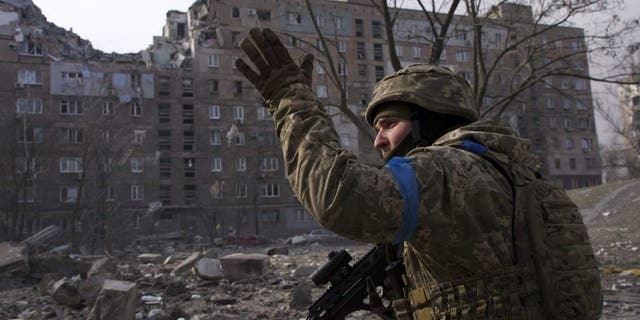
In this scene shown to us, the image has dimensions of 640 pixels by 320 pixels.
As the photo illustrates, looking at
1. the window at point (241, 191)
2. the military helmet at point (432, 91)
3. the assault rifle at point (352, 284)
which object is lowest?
the assault rifle at point (352, 284)

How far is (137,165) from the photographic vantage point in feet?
122

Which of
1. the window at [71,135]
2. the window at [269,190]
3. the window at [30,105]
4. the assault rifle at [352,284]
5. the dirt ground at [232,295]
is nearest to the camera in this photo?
the assault rifle at [352,284]

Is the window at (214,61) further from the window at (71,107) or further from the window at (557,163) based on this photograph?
the window at (557,163)

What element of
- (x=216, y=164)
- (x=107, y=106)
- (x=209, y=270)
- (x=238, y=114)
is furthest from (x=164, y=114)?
(x=209, y=270)

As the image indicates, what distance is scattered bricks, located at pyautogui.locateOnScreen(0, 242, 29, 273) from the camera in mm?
10641

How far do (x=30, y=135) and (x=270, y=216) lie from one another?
708 inches

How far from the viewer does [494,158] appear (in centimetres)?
162

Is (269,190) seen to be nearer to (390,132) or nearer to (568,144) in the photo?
(568,144)

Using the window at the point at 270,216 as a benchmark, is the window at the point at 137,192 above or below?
above

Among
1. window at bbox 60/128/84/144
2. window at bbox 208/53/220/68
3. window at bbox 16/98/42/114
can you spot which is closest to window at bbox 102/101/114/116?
window at bbox 60/128/84/144

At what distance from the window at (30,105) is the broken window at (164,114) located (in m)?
8.26

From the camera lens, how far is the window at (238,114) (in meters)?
41.0

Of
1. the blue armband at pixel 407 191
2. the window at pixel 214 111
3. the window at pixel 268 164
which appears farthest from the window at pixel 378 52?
the blue armband at pixel 407 191

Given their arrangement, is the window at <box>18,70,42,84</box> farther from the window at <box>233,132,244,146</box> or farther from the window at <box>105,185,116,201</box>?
the window at <box>233,132,244,146</box>
